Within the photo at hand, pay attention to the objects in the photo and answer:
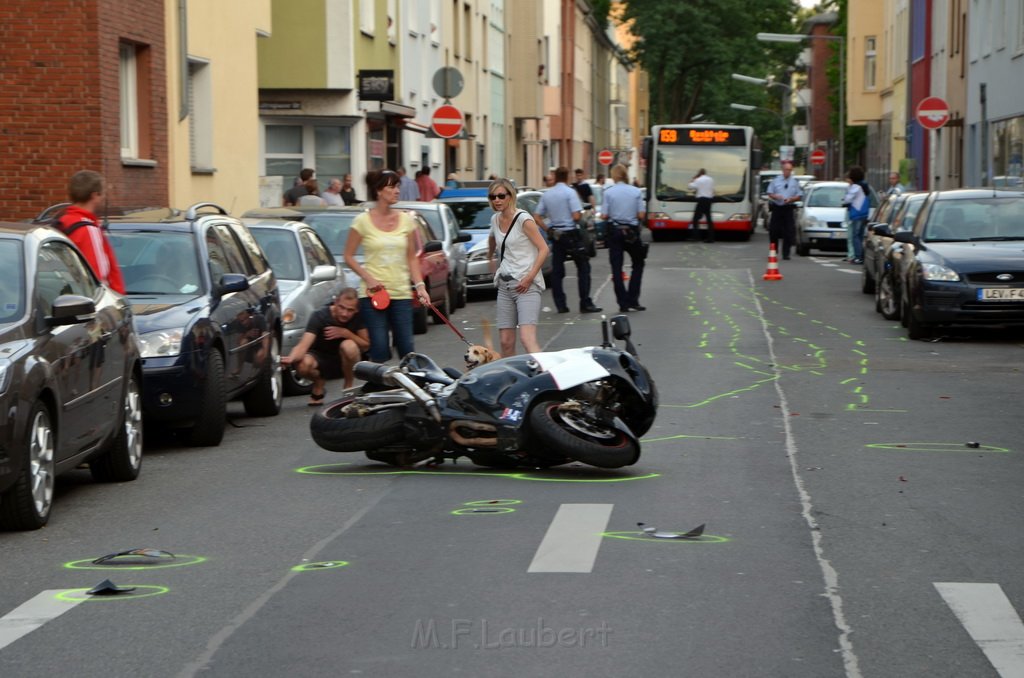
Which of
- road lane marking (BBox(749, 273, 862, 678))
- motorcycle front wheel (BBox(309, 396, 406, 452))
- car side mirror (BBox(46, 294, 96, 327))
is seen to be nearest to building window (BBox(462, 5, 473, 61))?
road lane marking (BBox(749, 273, 862, 678))

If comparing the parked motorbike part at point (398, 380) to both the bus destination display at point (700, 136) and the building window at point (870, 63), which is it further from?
the building window at point (870, 63)

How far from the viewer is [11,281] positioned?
8.83 meters

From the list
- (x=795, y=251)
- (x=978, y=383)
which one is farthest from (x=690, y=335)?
(x=795, y=251)

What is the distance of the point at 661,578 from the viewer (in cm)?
674

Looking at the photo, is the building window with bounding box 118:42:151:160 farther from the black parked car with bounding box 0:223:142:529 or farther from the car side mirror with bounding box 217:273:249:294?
the black parked car with bounding box 0:223:142:529

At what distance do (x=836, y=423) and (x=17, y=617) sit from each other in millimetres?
6894

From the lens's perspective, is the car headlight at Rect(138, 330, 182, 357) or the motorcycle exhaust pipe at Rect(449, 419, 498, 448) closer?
the motorcycle exhaust pipe at Rect(449, 419, 498, 448)

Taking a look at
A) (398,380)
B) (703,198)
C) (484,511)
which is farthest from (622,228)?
(703,198)

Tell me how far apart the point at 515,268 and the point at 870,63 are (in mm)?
60064

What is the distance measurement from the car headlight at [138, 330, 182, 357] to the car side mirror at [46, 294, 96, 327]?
86.7 inches

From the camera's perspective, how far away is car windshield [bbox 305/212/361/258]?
19969 millimetres

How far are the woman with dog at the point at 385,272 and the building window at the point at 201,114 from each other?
12967mm

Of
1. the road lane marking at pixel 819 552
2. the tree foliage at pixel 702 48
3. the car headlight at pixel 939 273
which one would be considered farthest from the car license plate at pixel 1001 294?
the tree foliage at pixel 702 48

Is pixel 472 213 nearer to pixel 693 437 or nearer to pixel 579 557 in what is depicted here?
pixel 693 437
